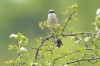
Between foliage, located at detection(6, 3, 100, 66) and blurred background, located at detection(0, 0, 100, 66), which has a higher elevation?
blurred background, located at detection(0, 0, 100, 66)

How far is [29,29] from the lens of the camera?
2378 cm

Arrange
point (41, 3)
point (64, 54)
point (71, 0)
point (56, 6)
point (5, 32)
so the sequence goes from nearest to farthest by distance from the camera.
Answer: point (64, 54), point (5, 32), point (71, 0), point (56, 6), point (41, 3)

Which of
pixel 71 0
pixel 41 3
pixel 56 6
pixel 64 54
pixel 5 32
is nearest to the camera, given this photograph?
pixel 64 54

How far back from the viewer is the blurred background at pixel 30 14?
A: 71.4 ft

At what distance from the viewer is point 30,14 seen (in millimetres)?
26453

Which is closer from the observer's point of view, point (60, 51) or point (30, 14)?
point (60, 51)

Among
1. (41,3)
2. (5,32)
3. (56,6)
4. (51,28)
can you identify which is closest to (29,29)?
(5,32)

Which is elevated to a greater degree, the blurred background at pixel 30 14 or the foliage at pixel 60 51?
the blurred background at pixel 30 14

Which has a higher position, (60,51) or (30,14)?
(30,14)

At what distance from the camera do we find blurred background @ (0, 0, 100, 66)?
21750 mm

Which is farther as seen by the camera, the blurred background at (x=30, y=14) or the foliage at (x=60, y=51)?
the blurred background at (x=30, y=14)

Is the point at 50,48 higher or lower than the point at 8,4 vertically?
lower

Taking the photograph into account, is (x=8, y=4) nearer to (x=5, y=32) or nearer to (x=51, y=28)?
(x=5, y=32)

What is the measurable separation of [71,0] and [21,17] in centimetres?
257
